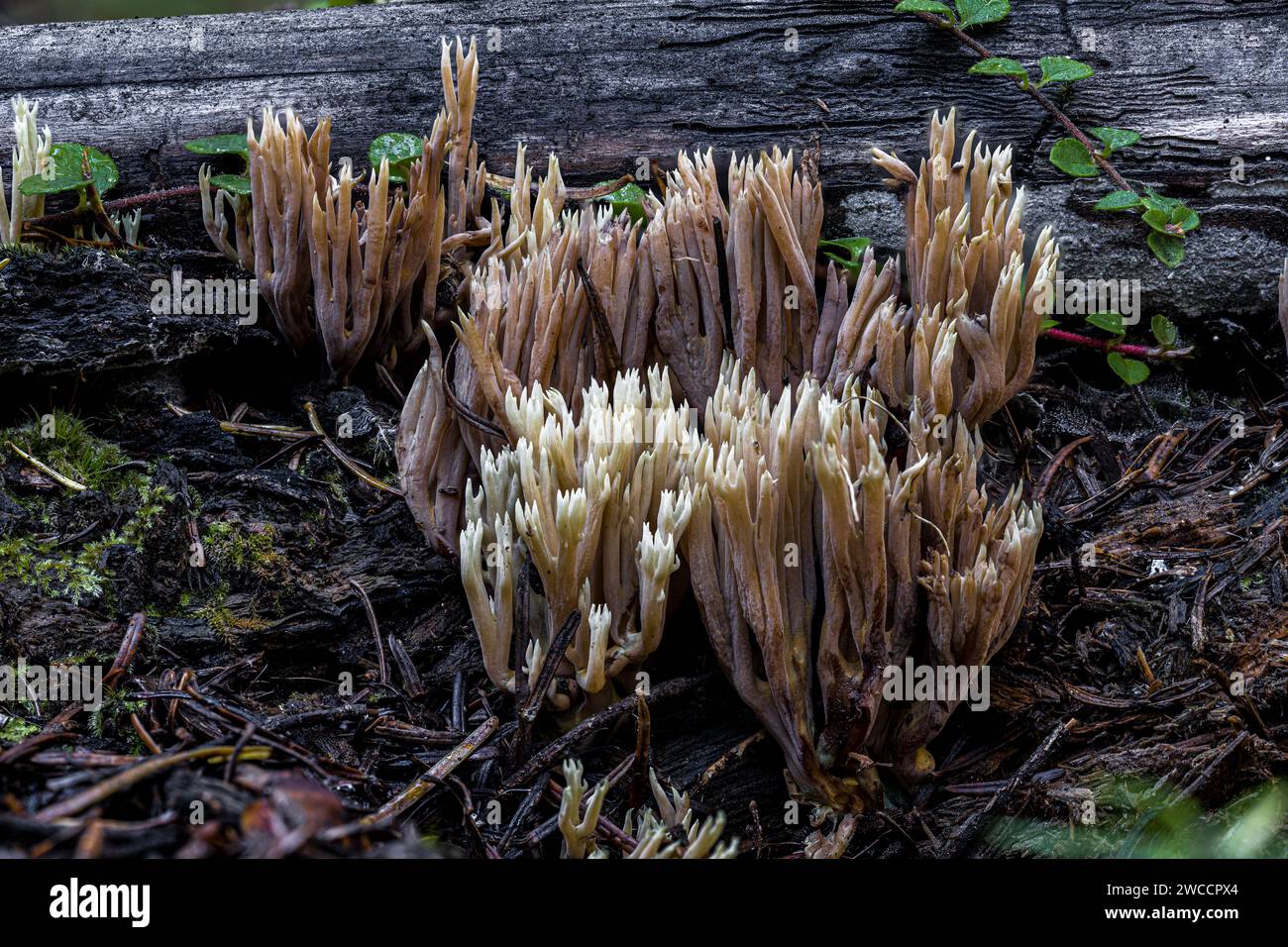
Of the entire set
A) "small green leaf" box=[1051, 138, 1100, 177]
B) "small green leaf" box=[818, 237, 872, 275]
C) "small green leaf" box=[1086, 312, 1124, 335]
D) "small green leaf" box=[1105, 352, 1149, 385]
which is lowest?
"small green leaf" box=[1105, 352, 1149, 385]

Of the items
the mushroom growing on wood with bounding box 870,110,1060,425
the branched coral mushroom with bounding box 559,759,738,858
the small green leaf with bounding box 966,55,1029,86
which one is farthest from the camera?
the small green leaf with bounding box 966,55,1029,86

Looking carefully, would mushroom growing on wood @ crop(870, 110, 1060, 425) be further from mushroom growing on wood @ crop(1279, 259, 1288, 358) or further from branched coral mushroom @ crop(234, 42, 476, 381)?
branched coral mushroom @ crop(234, 42, 476, 381)

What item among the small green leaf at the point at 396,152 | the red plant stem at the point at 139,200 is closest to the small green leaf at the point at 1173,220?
the small green leaf at the point at 396,152

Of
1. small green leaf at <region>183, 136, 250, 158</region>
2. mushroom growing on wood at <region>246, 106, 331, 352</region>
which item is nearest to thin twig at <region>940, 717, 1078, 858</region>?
mushroom growing on wood at <region>246, 106, 331, 352</region>

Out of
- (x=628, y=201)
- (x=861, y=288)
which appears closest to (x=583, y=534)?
(x=861, y=288)

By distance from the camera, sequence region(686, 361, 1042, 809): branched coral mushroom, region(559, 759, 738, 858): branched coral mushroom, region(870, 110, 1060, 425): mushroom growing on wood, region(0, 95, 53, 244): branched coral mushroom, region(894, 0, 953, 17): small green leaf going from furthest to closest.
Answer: region(894, 0, 953, 17): small green leaf < region(0, 95, 53, 244): branched coral mushroom < region(870, 110, 1060, 425): mushroom growing on wood < region(686, 361, 1042, 809): branched coral mushroom < region(559, 759, 738, 858): branched coral mushroom
